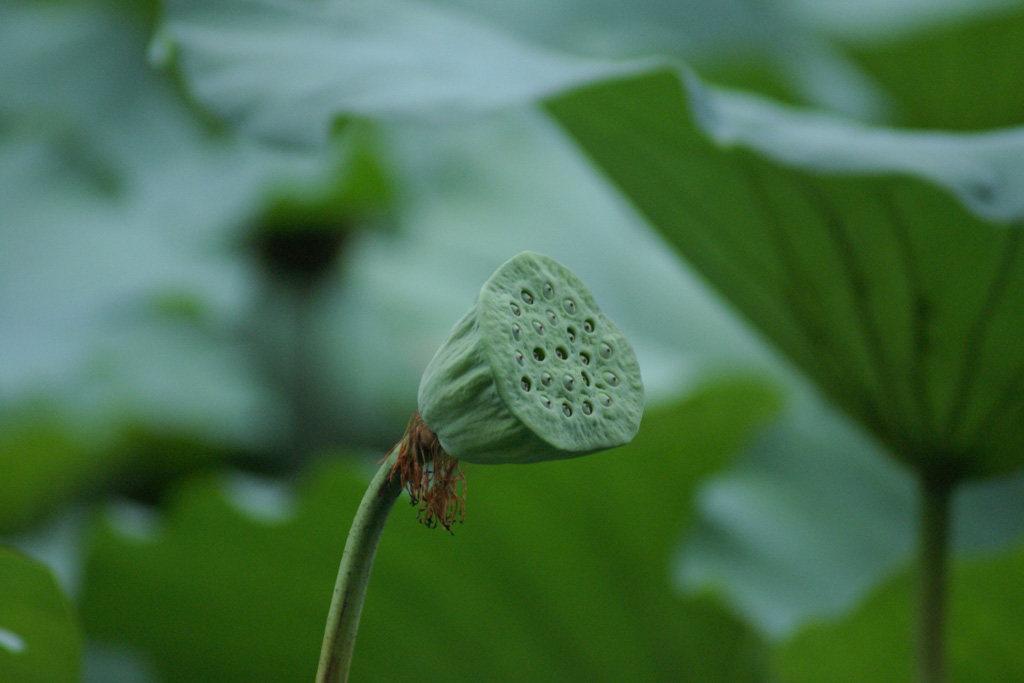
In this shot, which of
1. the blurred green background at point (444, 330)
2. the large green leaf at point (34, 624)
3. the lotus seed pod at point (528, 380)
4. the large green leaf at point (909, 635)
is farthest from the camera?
the large green leaf at point (909, 635)

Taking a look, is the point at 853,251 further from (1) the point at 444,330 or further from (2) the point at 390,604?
(1) the point at 444,330

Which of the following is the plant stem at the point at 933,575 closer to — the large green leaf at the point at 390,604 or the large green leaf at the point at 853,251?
the large green leaf at the point at 853,251

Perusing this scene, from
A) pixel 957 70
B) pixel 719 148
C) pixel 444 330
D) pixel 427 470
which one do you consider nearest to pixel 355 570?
pixel 427 470

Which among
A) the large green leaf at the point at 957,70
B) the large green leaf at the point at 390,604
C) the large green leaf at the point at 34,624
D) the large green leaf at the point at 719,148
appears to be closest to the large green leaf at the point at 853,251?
the large green leaf at the point at 719,148

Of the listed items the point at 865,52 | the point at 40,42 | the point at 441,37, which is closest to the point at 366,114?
the point at 441,37

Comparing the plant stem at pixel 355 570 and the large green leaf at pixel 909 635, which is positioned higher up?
the plant stem at pixel 355 570

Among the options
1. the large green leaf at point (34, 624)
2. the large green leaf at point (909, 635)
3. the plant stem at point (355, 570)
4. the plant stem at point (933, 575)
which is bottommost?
the large green leaf at point (909, 635)
